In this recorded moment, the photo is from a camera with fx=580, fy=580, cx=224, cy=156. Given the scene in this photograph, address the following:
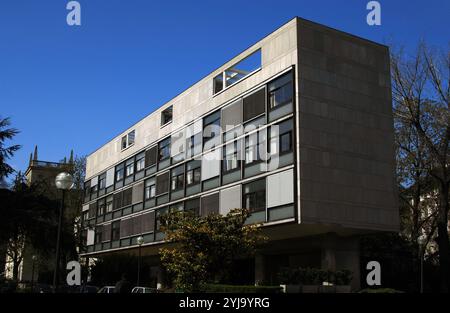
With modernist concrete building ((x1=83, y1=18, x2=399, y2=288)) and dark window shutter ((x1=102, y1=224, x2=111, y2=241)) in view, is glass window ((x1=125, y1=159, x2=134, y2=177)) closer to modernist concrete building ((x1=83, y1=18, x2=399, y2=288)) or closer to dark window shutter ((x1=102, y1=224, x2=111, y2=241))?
dark window shutter ((x1=102, y1=224, x2=111, y2=241))

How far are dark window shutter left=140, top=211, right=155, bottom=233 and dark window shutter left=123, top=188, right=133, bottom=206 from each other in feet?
15.4

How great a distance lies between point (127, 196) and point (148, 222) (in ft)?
24.1

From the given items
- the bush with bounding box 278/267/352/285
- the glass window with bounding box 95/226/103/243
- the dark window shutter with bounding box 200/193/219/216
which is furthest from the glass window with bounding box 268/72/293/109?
the glass window with bounding box 95/226/103/243

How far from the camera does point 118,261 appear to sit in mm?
51094

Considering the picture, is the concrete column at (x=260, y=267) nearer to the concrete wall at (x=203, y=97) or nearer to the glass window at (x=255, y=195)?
the glass window at (x=255, y=195)

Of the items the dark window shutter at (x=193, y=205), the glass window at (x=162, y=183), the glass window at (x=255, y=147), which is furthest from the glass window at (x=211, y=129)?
the glass window at (x=162, y=183)

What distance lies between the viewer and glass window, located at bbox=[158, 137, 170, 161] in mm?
48219

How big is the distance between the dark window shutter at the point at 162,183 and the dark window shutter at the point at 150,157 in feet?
7.30

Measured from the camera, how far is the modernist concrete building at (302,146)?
32.5 metres

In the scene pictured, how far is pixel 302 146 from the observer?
3197 centimetres

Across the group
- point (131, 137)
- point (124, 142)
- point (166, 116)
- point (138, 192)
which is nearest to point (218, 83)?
point (166, 116)
